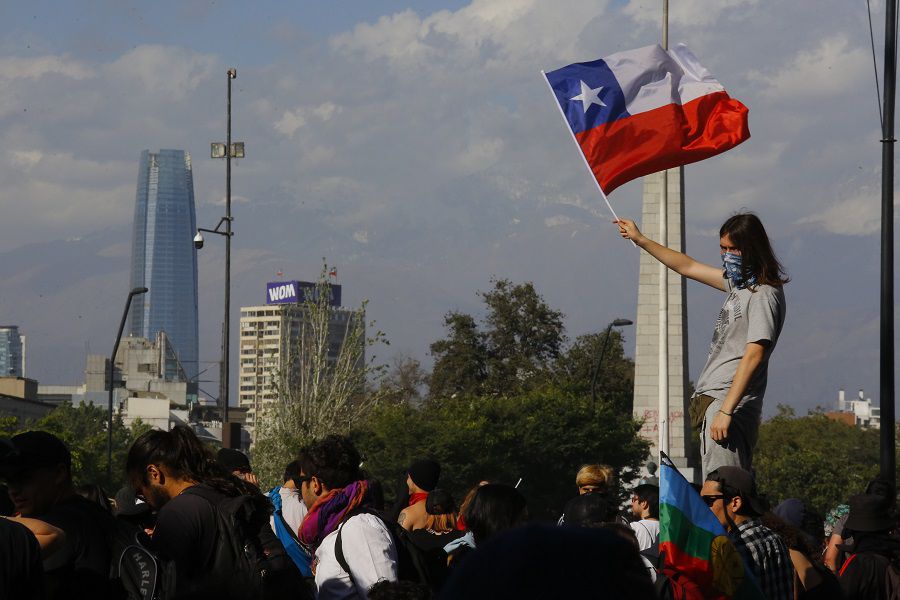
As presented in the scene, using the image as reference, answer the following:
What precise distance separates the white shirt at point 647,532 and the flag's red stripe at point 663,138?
118 inches

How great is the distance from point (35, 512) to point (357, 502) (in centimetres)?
206

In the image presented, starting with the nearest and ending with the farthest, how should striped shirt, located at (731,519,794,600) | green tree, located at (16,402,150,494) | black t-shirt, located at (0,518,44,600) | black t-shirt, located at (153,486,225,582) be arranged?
black t-shirt, located at (0,518,44,600) < black t-shirt, located at (153,486,225,582) < striped shirt, located at (731,519,794,600) < green tree, located at (16,402,150,494)

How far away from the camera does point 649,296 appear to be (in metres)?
45.2

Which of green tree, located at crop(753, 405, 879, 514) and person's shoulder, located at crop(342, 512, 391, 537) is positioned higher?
person's shoulder, located at crop(342, 512, 391, 537)

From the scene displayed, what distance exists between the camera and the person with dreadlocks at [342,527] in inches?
245

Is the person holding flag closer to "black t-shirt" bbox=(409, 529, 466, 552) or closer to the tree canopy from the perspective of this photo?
"black t-shirt" bbox=(409, 529, 466, 552)

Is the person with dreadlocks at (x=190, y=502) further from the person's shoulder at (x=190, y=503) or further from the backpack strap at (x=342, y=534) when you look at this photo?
the backpack strap at (x=342, y=534)

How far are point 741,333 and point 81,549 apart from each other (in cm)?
332

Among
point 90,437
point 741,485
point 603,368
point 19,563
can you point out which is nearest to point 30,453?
point 19,563

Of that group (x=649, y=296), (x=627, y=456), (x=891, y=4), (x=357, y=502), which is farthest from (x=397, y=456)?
(x=357, y=502)

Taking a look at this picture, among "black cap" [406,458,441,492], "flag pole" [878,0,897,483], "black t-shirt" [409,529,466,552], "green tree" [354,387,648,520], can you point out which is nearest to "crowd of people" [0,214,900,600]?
"black t-shirt" [409,529,466,552]

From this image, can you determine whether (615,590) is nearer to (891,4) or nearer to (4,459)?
(4,459)

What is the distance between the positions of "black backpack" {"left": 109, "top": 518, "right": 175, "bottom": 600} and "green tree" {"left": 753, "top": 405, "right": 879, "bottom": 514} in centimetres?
7382

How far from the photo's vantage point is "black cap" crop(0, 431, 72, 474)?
4.83m
